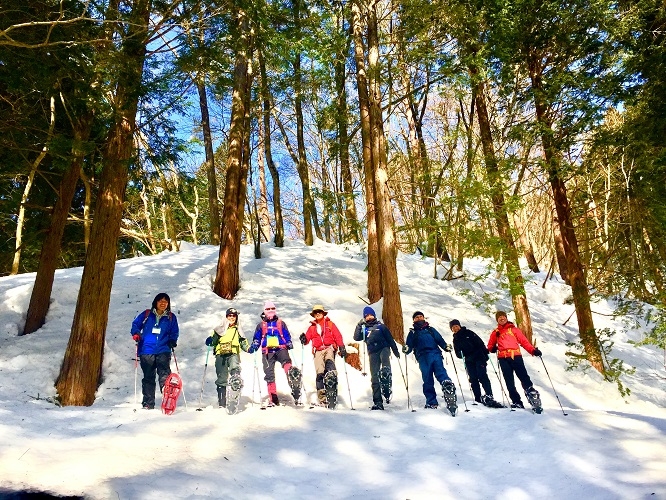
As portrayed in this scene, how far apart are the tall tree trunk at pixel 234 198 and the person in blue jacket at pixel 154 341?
18.0 ft

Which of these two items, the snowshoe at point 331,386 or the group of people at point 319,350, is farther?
the snowshoe at point 331,386

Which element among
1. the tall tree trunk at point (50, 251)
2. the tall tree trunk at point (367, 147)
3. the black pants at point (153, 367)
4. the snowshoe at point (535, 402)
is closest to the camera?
the snowshoe at point (535, 402)

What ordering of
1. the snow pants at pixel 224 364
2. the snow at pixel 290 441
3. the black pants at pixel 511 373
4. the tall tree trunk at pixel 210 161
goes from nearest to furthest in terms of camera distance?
the snow at pixel 290 441 < the snow pants at pixel 224 364 < the black pants at pixel 511 373 < the tall tree trunk at pixel 210 161

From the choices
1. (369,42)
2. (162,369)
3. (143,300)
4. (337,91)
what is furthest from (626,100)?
(143,300)

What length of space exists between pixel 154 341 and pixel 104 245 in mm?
2046

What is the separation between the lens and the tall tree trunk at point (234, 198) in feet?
41.9

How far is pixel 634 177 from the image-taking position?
10.7 m

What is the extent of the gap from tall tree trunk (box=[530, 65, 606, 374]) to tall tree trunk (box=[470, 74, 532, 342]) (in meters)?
1.30

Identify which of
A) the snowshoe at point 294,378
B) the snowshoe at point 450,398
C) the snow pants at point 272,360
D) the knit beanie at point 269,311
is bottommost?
the snowshoe at point 450,398

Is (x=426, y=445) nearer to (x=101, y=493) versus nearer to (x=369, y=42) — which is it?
(x=101, y=493)

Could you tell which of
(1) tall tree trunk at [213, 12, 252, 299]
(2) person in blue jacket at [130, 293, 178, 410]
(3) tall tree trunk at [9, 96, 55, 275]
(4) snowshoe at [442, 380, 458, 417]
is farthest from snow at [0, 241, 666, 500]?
(3) tall tree trunk at [9, 96, 55, 275]

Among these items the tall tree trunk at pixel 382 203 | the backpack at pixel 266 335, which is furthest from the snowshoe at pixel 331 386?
the tall tree trunk at pixel 382 203

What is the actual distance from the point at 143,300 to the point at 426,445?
30.9 ft

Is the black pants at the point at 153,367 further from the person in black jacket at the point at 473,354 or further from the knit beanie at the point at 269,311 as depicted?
the person in black jacket at the point at 473,354
